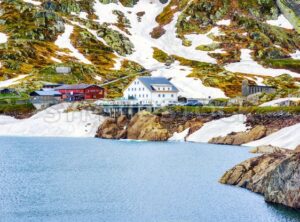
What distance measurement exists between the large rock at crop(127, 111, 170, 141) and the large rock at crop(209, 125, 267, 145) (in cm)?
1917

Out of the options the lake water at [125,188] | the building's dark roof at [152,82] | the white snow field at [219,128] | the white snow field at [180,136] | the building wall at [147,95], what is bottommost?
the lake water at [125,188]

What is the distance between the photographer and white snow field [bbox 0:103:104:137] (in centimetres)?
16388

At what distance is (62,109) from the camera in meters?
178

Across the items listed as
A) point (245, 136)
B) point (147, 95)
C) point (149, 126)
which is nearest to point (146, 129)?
point (149, 126)

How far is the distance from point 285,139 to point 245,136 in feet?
47.8

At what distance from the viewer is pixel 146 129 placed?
148 metres

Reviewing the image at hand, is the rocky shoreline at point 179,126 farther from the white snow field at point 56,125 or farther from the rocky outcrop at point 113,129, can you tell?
the white snow field at point 56,125

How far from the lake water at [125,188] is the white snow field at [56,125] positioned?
1713 inches

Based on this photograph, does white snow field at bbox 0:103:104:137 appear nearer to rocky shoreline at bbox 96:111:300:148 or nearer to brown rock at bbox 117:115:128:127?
rocky shoreline at bbox 96:111:300:148

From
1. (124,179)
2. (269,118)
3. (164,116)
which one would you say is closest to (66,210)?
(124,179)

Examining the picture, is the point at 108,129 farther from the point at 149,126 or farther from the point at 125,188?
the point at 125,188

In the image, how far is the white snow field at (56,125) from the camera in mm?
163875

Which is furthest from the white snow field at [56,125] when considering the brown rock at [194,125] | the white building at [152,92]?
the brown rock at [194,125]

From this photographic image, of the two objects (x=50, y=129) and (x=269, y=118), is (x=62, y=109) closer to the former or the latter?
(x=50, y=129)
